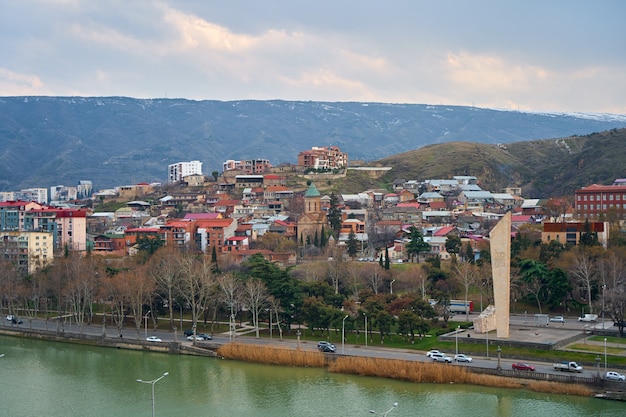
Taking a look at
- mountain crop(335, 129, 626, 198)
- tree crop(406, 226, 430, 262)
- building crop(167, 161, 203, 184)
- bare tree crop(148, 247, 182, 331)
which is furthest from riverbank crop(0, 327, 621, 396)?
building crop(167, 161, 203, 184)

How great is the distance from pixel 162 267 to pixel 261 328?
9.89 meters

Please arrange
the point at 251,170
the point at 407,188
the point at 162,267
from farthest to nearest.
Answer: the point at 251,170 < the point at 407,188 < the point at 162,267

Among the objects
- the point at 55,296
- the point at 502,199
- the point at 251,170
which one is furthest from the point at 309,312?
the point at 251,170

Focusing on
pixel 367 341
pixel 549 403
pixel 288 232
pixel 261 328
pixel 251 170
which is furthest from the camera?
pixel 251 170

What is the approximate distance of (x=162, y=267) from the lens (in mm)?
58906

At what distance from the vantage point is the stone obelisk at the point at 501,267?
4325 cm

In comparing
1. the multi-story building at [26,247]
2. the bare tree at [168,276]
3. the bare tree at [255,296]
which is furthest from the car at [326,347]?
the multi-story building at [26,247]

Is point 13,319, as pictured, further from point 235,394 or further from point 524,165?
point 524,165

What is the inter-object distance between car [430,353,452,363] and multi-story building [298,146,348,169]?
249 ft

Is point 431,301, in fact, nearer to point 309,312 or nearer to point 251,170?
point 309,312

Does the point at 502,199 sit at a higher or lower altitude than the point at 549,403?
higher

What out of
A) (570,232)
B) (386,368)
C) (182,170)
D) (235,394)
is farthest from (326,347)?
(182,170)

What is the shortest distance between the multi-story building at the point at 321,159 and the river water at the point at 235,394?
237 ft

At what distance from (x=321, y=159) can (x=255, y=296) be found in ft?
226
